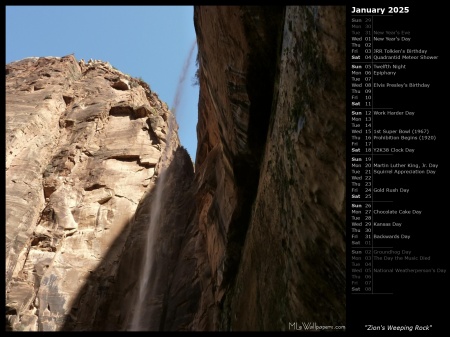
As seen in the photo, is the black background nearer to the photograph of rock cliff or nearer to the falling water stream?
the photograph of rock cliff

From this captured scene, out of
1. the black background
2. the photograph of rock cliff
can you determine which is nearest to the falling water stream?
the photograph of rock cliff

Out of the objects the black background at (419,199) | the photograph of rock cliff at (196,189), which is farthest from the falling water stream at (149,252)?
the black background at (419,199)

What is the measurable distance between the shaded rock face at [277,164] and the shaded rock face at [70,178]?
22.3 feet

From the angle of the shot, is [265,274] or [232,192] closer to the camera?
[265,274]

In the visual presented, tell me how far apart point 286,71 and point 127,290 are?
46.2ft

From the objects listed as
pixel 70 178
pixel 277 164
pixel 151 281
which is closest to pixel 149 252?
pixel 151 281

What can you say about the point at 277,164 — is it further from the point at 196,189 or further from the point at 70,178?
the point at 70,178

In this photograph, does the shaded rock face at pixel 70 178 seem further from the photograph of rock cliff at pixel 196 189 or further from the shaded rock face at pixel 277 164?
the shaded rock face at pixel 277 164

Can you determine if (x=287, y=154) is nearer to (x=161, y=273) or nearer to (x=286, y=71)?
(x=286, y=71)

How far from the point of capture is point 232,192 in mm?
15148

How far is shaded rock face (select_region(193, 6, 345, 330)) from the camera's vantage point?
28.1 feet

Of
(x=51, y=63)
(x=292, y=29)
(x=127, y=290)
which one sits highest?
(x=51, y=63)

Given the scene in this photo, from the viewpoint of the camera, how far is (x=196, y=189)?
955 inches

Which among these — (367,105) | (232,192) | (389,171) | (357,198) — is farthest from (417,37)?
(232,192)
